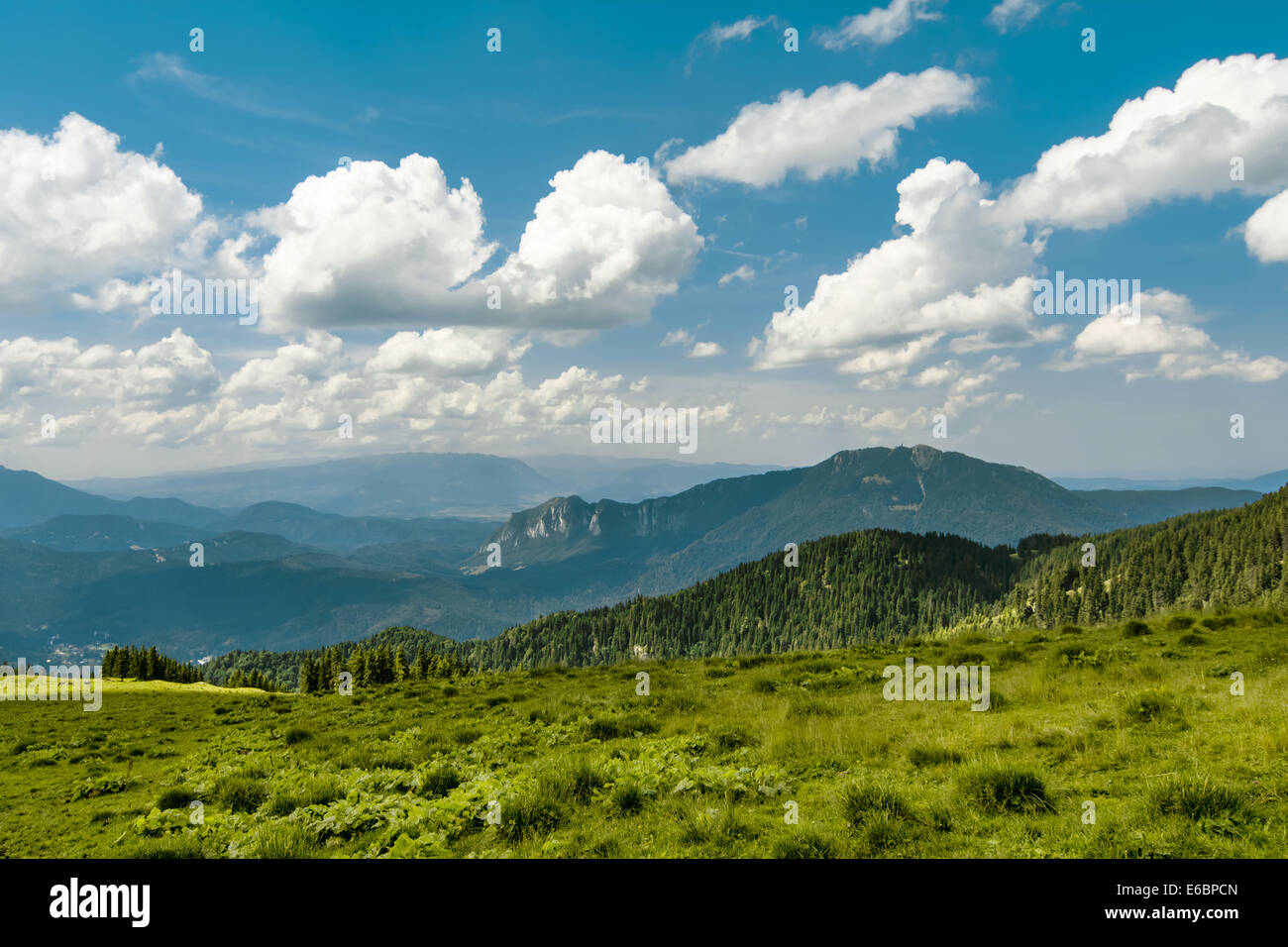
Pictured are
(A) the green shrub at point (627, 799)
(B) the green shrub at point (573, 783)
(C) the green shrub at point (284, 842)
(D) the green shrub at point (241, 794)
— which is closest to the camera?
(C) the green shrub at point (284, 842)

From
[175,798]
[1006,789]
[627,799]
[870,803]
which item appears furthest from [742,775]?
[175,798]

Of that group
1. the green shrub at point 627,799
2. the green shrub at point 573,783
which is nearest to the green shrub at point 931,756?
the green shrub at point 627,799

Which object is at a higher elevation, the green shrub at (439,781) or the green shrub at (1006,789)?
the green shrub at (1006,789)

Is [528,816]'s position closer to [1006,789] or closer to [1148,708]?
[1006,789]

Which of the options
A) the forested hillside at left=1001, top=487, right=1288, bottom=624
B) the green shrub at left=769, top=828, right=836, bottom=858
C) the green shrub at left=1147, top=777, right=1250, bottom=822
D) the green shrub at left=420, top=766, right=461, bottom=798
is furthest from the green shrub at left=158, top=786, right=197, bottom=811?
the forested hillside at left=1001, top=487, right=1288, bottom=624

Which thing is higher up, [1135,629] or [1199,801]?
[1199,801]

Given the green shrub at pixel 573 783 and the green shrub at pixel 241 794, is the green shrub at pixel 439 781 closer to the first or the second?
the green shrub at pixel 573 783

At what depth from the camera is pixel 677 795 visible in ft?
35.1

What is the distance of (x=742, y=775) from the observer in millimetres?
11492

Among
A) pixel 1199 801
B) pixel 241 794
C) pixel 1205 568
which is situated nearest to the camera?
pixel 1199 801

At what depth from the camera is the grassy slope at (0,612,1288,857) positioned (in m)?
8.16

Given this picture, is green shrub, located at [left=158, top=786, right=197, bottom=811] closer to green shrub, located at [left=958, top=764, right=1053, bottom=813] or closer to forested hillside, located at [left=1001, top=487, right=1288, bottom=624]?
green shrub, located at [left=958, top=764, right=1053, bottom=813]

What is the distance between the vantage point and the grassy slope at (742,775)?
26.8 feet
